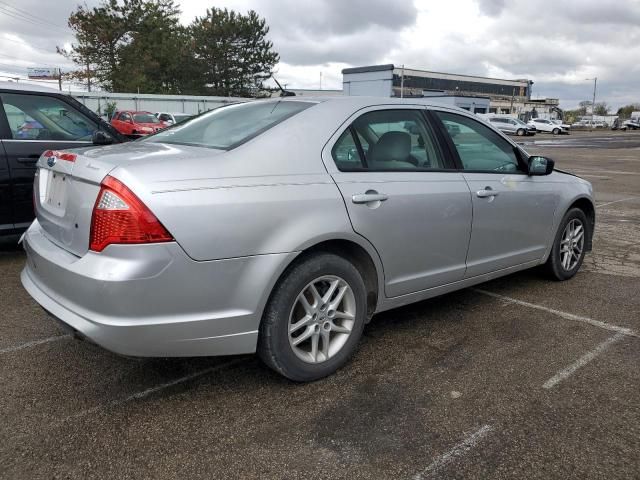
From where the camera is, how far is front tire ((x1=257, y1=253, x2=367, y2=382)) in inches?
110

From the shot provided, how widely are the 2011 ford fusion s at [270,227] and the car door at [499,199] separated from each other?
2 centimetres

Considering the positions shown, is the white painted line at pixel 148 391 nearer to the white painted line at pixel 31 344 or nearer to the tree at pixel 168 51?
the white painted line at pixel 31 344

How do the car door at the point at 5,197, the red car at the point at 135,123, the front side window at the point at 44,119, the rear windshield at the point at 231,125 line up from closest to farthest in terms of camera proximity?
the rear windshield at the point at 231,125 < the car door at the point at 5,197 < the front side window at the point at 44,119 < the red car at the point at 135,123

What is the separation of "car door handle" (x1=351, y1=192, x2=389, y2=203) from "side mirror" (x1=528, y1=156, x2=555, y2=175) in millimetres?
1678

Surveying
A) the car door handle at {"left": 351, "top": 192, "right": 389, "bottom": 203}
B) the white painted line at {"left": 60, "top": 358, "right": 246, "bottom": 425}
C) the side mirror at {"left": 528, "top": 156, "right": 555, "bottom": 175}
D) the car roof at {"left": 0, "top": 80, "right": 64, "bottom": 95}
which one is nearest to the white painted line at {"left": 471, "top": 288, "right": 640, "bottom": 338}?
the side mirror at {"left": 528, "top": 156, "right": 555, "bottom": 175}

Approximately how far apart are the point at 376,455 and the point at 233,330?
0.87 metres

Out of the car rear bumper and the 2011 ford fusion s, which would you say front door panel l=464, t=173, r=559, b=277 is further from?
the car rear bumper

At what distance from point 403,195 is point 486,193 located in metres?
0.85

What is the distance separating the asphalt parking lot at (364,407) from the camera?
7.74ft

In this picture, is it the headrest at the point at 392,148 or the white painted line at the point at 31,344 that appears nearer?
the headrest at the point at 392,148

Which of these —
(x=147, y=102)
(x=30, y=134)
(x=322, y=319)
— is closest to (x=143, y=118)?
(x=147, y=102)

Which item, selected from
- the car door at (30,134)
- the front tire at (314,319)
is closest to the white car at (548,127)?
the car door at (30,134)

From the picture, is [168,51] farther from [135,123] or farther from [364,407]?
[364,407]

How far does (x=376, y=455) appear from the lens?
2.42 metres
